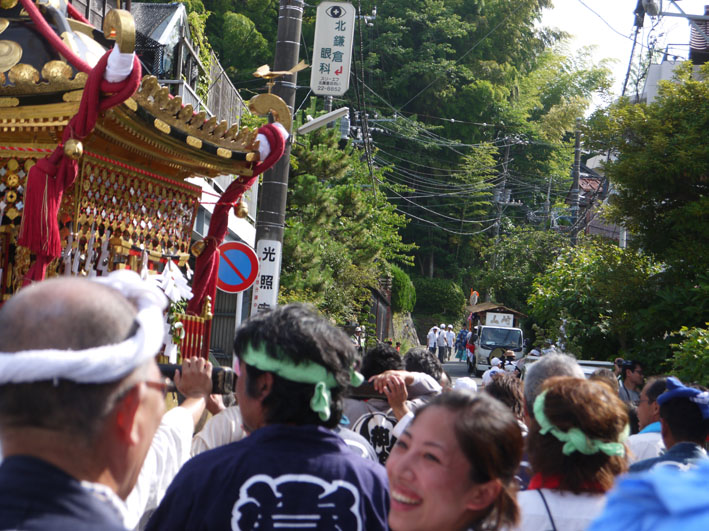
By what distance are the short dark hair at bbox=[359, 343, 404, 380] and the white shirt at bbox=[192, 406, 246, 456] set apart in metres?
1.87

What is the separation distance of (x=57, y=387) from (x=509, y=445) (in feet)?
4.67

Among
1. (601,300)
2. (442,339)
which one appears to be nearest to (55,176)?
(601,300)

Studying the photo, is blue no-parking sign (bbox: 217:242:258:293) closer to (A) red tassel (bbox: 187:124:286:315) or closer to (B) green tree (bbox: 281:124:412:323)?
(A) red tassel (bbox: 187:124:286:315)

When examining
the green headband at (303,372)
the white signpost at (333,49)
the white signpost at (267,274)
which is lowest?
the green headband at (303,372)

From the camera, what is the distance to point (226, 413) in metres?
3.64

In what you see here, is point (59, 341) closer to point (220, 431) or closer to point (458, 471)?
point (458, 471)

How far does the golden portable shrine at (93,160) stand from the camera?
5.73 meters

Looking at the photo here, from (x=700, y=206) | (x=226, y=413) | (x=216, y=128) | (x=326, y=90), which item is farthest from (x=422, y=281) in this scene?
(x=226, y=413)

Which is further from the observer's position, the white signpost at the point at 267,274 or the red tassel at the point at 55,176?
the white signpost at the point at 267,274

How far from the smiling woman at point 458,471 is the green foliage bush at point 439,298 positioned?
158ft

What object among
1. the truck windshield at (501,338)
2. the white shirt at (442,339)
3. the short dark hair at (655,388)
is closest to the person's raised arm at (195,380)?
the short dark hair at (655,388)

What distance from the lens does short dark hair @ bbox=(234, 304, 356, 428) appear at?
2.85m

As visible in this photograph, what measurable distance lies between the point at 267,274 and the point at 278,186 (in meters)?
1.02

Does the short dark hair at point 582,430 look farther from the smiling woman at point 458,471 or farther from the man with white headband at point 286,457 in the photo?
the man with white headband at point 286,457
